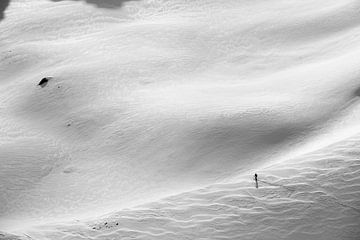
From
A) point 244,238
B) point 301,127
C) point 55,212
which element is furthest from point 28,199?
point 301,127

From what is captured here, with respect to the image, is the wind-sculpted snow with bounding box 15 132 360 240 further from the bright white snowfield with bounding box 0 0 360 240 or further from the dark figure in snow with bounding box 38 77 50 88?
the dark figure in snow with bounding box 38 77 50 88

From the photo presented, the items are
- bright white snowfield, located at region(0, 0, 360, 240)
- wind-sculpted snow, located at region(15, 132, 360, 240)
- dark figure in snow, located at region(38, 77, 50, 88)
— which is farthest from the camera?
dark figure in snow, located at region(38, 77, 50, 88)

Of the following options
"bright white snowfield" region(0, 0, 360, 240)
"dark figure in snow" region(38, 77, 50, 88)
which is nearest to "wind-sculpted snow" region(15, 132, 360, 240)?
"bright white snowfield" region(0, 0, 360, 240)

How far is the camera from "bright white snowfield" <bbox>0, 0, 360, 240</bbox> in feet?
13.6

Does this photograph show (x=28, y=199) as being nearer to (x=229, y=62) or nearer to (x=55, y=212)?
(x=55, y=212)

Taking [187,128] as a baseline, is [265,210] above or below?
below

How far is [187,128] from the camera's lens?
5.07 m

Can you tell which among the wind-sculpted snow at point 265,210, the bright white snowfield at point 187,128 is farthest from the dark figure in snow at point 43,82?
the wind-sculpted snow at point 265,210

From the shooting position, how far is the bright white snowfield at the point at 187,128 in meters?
4.14

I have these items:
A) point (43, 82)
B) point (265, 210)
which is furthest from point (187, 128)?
point (43, 82)

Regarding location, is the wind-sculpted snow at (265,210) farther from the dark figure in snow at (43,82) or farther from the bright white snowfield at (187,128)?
the dark figure in snow at (43,82)

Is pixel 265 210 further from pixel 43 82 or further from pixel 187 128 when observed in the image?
pixel 43 82

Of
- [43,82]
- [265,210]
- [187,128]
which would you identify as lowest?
[265,210]

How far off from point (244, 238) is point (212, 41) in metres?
3.77
